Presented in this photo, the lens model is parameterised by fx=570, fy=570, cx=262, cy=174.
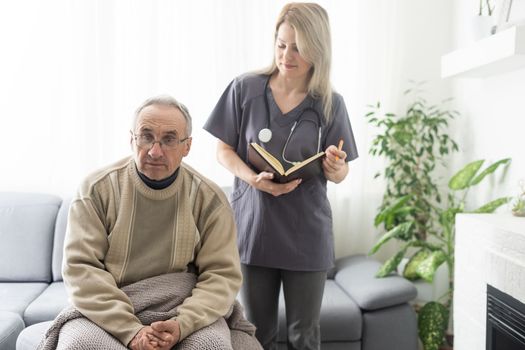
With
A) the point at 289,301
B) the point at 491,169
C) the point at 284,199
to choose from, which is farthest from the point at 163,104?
the point at 491,169

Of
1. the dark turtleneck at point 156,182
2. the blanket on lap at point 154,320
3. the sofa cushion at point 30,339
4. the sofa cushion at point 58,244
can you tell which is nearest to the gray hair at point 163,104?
the dark turtleneck at point 156,182

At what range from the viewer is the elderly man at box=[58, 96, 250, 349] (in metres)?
1.52

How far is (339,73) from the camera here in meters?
3.21

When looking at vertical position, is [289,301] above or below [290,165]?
below

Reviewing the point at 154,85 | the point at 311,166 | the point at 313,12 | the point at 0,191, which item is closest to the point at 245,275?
the point at 311,166

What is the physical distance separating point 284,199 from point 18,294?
1.48m

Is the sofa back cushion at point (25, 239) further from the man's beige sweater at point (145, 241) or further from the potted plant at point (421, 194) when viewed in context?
the potted plant at point (421, 194)

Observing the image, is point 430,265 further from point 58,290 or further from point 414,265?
point 58,290

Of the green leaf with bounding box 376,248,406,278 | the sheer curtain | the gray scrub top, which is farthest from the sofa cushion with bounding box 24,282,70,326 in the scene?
the green leaf with bounding box 376,248,406,278

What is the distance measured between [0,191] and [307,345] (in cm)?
202

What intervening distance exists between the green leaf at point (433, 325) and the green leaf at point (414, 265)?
0.55 ft

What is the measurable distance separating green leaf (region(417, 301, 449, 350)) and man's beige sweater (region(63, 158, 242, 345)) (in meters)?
1.46

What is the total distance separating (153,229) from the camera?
1625 millimetres

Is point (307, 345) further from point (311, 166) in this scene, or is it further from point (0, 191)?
point (0, 191)
